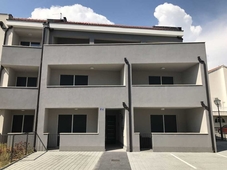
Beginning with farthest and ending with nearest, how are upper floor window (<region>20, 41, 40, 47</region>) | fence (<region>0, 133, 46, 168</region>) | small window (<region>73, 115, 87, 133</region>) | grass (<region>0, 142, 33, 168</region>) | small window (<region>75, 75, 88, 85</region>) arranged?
1. upper floor window (<region>20, 41, 40, 47</region>)
2. small window (<region>75, 75, 88, 85</region>)
3. small window (<region>73, 115, 87, 133</region>)
4. fence (<region>0, 133, 46, 168</region>)
5. grass (<region>0, 142, 33, 168</region>)

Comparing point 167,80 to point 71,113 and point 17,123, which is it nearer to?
point 71,113

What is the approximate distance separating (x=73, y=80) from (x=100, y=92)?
3033 mm

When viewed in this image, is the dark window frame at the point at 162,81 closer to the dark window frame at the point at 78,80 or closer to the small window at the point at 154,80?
the small window at the point at 154,80

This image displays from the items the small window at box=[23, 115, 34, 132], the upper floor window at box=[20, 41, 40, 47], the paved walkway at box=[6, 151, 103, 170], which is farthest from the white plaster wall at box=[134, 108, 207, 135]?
the upper floor window at box=[20, 41, 40, 47]

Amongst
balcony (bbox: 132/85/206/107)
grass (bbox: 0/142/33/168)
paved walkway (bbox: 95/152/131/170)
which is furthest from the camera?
balcony (bbox: 132/85/206/107)

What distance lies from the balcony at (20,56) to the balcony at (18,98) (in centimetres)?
206

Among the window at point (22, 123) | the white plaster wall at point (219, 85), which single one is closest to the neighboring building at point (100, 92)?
the window at point (22, 123)

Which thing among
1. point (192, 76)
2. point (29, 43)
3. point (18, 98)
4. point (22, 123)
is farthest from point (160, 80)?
point (29, 43)

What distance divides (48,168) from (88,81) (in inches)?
317

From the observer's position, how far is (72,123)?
14.4 m

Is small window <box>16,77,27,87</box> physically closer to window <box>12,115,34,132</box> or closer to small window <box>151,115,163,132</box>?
window <box>12,115,34,132</box>

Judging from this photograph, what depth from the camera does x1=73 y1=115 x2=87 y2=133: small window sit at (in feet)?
47.0

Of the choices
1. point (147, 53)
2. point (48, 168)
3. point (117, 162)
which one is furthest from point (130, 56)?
point (48, 168)

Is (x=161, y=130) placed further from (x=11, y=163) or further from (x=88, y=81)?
(x=11, y=163)
